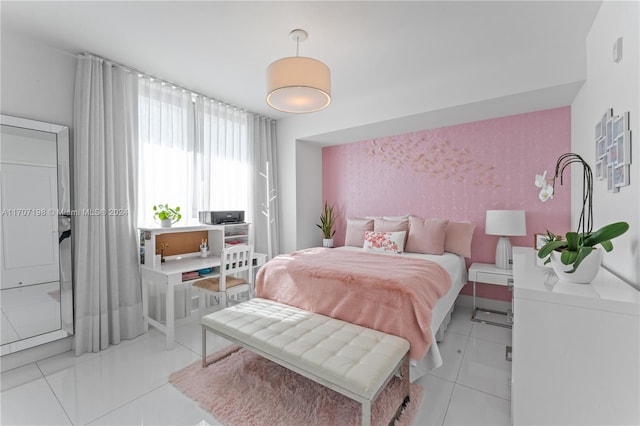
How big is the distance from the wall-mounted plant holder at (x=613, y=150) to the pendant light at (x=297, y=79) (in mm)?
1805

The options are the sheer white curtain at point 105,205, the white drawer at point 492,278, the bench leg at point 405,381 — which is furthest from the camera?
the white drawer at point 492,278

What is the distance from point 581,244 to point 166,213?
3359mm

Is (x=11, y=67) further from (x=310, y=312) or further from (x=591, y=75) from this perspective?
(x=591, y=75)

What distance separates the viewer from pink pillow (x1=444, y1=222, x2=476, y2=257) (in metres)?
3.38

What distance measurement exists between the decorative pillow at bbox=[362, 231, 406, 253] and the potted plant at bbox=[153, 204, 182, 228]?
7.56 feet

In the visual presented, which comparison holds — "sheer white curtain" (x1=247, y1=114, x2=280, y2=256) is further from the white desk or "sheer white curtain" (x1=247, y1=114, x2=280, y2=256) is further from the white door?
the white door

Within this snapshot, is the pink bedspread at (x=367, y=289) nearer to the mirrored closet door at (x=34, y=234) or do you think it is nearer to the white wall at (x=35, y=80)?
the mirrored closet door at (x=34, y=234)

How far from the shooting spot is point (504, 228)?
3023 millimetres

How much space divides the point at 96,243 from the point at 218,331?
1463 millimetres

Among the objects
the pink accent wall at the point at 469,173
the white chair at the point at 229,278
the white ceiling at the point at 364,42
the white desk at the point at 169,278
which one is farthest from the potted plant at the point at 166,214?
the pink accent wall at the point at 469,173

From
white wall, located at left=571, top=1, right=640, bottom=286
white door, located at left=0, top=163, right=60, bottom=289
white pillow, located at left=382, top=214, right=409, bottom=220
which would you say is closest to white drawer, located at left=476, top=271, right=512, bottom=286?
white wall, located at left=571, top=1, right=640, bottom=286

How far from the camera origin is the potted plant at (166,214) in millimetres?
2934

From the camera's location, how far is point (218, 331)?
209cm

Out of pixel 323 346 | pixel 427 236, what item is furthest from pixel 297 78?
pixel 427 236
